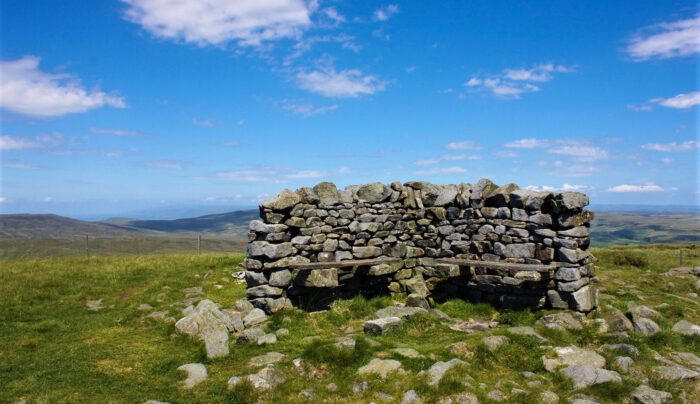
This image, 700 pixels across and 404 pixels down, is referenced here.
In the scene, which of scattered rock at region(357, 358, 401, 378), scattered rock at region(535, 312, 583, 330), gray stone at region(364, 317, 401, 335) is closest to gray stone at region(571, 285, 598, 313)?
scattered rock at region(535, 312, 583, 330)

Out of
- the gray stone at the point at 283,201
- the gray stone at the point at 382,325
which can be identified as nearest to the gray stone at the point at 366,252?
the gray stone at the point at 283,201

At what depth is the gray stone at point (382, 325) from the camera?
1058 cm

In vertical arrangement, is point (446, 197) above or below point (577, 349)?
above

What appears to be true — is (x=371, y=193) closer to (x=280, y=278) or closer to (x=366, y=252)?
(x=366, y=252)

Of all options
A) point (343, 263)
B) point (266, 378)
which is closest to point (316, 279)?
point (343, 263)

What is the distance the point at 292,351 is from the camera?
30.8 ft

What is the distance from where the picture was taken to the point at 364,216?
14.6 metres

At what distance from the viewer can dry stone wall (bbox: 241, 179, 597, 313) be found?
12.0m

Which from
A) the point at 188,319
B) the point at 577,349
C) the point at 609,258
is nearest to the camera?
the point at 577,349

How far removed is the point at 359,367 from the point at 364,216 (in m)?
6.95

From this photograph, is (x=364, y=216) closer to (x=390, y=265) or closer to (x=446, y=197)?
(x=390, y=265)

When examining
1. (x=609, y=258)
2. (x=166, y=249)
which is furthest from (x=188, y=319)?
(x=166, y=249)

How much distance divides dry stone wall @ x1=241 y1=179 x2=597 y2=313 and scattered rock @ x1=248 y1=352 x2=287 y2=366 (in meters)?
3.66

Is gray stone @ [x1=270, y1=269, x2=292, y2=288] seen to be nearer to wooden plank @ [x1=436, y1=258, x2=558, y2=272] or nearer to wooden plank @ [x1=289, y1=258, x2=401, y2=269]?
wooden plank @ [x1=289, y1=258, x2=401, y2=269]
